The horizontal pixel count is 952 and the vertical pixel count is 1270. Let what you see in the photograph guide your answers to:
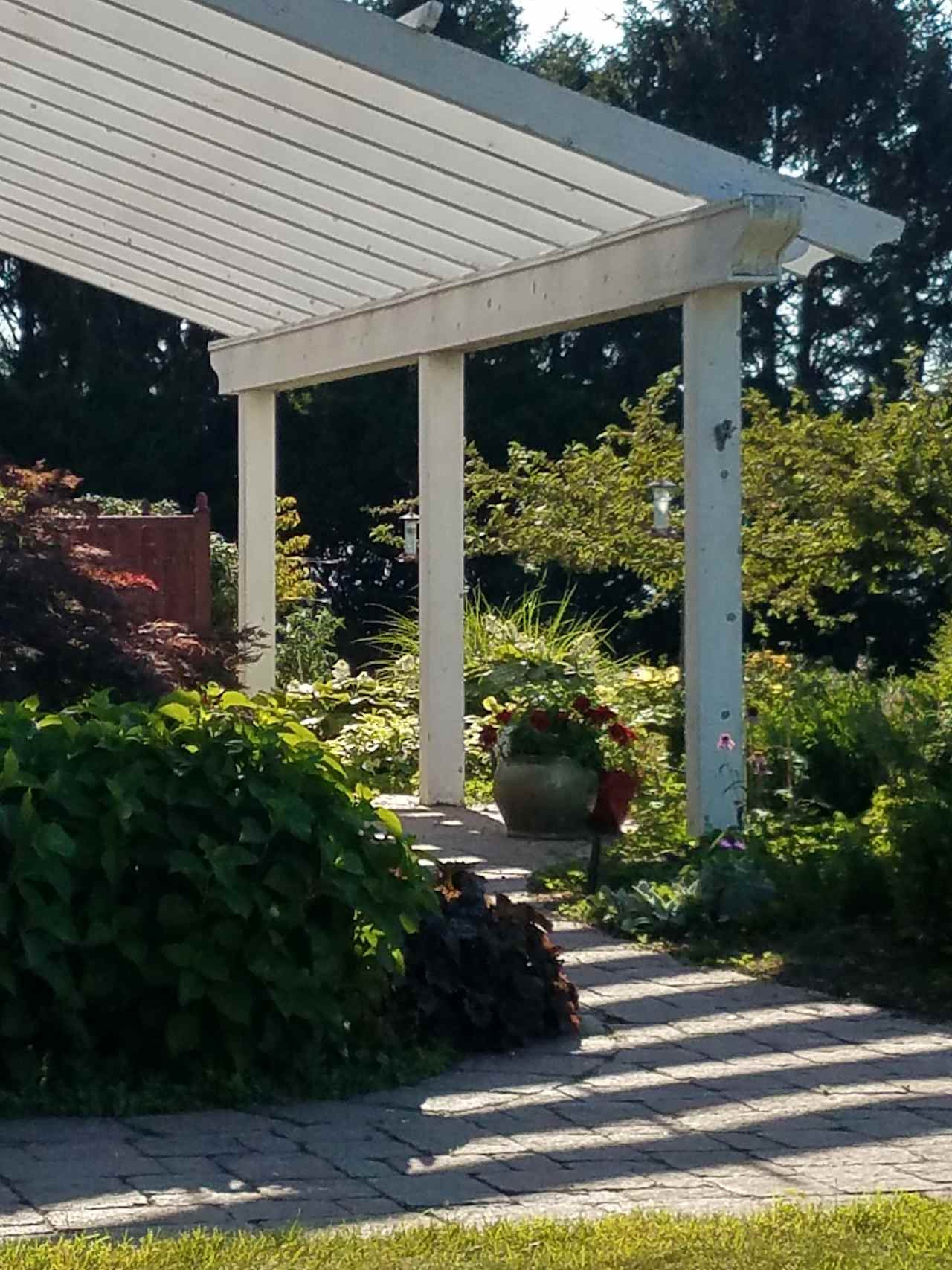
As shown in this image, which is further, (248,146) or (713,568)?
(248,146)

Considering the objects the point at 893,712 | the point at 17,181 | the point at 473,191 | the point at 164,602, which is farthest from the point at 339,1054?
the point at 164,602

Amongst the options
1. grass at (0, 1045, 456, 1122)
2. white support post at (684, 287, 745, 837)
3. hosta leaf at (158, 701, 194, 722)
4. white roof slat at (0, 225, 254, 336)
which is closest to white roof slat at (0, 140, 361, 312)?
white roof slat at (0, 225, 254, 336)

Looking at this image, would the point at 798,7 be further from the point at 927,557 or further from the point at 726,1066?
the point at 726,1066

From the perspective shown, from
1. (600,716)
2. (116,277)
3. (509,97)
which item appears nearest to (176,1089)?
(509,97)

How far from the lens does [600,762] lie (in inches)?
400

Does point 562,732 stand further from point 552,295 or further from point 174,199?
Answer: point 174,199

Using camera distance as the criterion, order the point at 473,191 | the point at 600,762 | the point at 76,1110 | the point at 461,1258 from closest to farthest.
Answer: the point at 461,1258 < the point at 76,1110 < the point at 473,191 < the point at 600,762

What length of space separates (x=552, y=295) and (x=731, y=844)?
3.08 metres

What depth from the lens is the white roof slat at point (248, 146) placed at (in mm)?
8812

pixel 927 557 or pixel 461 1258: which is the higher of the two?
pixel 927 557

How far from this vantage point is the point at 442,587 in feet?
37.2

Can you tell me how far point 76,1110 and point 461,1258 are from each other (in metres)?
1.58

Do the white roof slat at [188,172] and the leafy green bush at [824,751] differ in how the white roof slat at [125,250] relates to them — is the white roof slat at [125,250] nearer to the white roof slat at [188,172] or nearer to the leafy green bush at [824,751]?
the white roof slat at [188,172]

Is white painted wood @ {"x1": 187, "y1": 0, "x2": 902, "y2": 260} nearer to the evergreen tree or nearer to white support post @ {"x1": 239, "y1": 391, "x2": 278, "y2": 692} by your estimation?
white support post @ {"x1": 239, "y1": 391, "x2": 278, "y2": 692}
